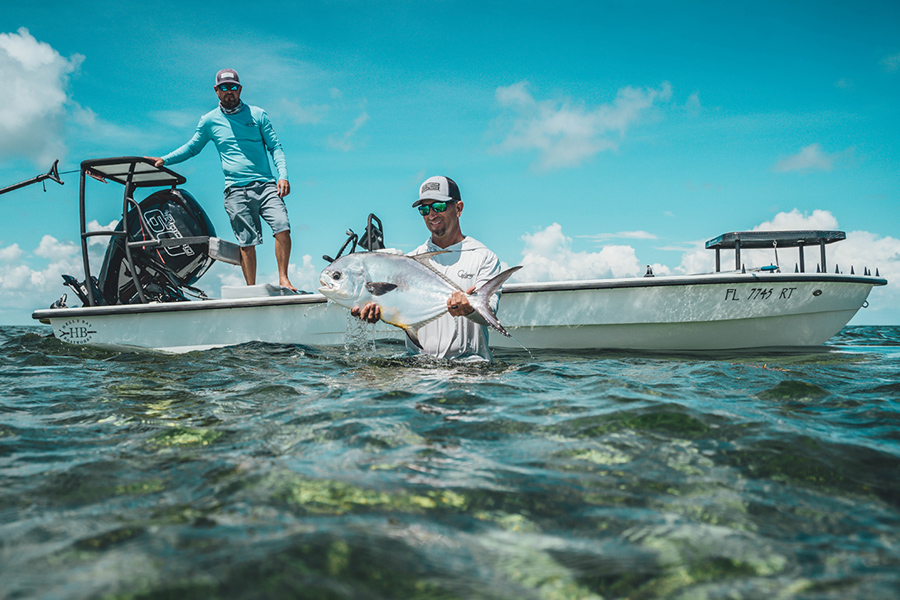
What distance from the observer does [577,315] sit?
6707 mm

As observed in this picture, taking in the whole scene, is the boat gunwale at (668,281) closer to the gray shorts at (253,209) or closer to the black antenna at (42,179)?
the gray shorts at (253,209)

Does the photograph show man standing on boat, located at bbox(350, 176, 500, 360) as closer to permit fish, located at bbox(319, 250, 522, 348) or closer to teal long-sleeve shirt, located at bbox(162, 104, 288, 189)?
permit fish, located at bbox(319, 250, 522, 348)

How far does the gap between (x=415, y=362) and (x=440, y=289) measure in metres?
0.97

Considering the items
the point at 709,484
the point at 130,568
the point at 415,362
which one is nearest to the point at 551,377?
the point at 415,362

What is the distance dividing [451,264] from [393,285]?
956 millimetres

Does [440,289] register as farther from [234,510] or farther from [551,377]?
[234,510]

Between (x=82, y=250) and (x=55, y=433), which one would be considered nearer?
(x=55, y=433)

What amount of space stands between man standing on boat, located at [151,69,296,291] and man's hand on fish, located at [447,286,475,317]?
13.2ft

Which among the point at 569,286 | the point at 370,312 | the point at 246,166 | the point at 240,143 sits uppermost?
the point at 240,143

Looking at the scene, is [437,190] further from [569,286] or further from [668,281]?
[668,281]

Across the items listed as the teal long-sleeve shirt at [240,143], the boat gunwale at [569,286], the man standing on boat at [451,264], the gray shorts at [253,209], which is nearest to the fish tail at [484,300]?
the man standing on boat at [451,264]

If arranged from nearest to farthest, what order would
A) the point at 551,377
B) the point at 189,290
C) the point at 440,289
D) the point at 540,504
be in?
1. the point at 540,504
2. the point at 440,289
3. the point at 551,377
4. the point at 189,290

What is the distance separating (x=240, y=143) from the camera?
279 inches

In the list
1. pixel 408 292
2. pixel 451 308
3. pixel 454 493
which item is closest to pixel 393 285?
pixel 408 292
